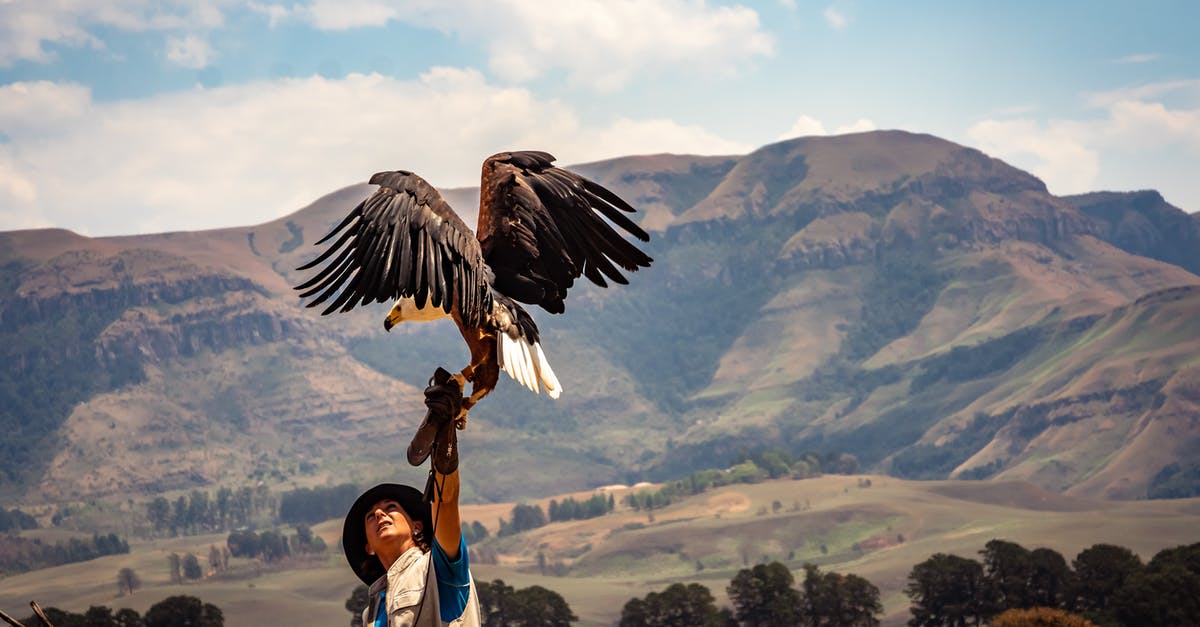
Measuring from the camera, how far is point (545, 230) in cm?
1341

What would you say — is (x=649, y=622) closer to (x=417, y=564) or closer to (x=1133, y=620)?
(x=1133, y=620)

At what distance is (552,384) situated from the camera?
11516 mm

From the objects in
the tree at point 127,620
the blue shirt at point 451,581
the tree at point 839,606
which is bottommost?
the tree at point 839,606

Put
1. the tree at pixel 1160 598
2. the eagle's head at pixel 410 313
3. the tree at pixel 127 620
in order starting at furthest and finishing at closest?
1. the tree at pixel 127 620
2. the tree at pixel 1160 598
3. the eagle's head at pixel 410 313

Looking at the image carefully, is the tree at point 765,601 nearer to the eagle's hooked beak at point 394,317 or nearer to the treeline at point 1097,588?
the treeline at point 1097,588

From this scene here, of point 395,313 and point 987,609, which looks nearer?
point 395,313

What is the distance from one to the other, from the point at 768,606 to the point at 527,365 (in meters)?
190

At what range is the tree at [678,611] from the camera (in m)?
190

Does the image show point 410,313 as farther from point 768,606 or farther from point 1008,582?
point 1008,582

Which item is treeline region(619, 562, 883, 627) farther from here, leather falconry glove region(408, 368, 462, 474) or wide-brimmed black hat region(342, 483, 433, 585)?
leather falconry glove region(408, 368, 462, 474)

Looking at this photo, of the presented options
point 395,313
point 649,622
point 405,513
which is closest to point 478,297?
point 395,313

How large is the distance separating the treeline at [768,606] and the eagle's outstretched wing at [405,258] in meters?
182

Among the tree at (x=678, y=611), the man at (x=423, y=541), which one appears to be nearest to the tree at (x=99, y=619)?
the tree at (x=678, y=611)

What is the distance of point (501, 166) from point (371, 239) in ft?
7.22
